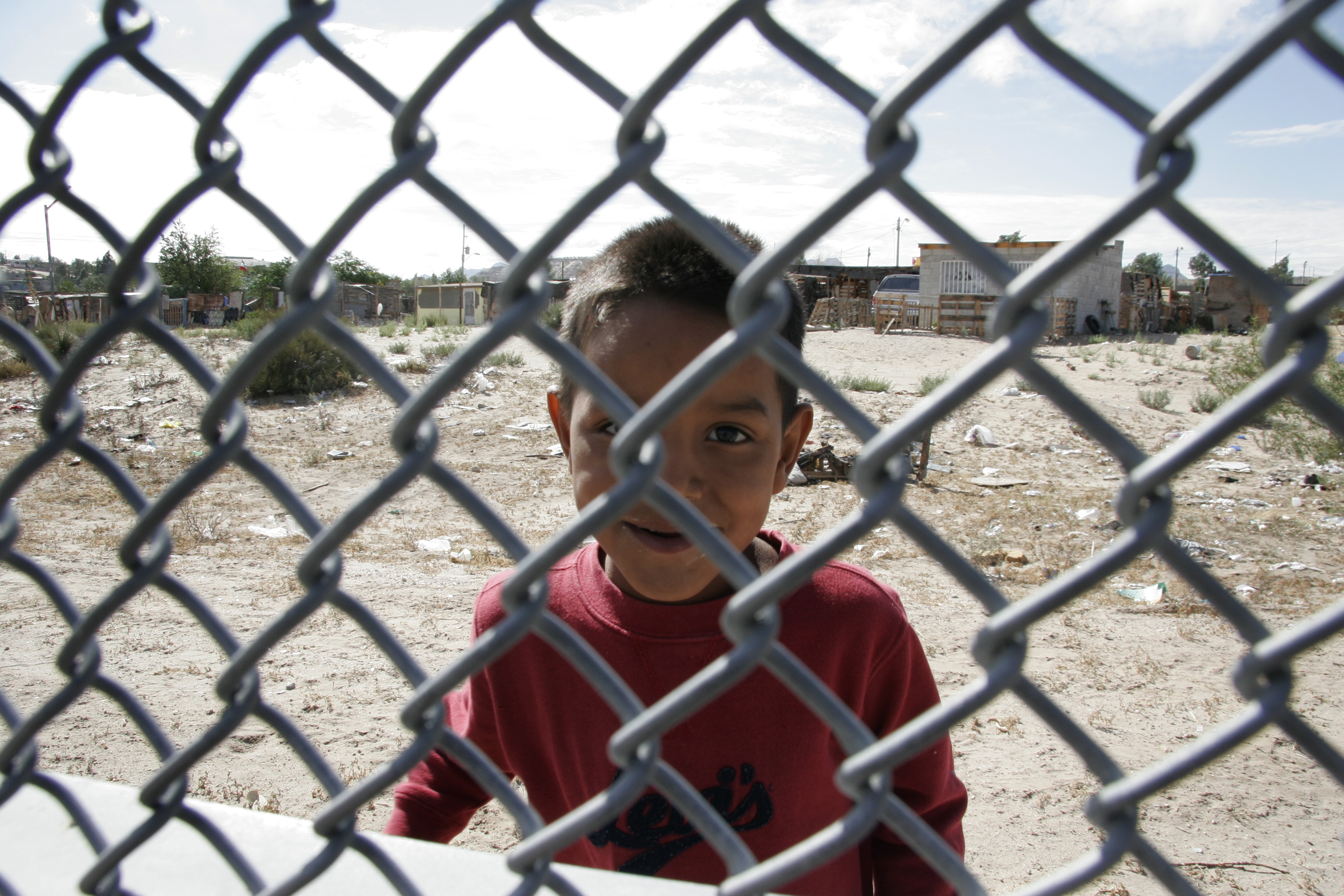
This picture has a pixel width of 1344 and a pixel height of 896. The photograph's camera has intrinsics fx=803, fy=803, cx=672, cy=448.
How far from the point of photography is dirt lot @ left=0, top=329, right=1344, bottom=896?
293cm

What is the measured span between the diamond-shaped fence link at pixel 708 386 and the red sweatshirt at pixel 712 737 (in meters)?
0.80

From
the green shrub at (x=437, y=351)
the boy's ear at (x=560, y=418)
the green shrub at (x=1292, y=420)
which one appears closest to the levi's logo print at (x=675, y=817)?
the boy's ear at (x=560, y=418)

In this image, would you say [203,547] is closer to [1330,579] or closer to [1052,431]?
[1330,579]

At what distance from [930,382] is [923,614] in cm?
989

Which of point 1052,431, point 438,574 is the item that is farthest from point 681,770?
point 1052,431

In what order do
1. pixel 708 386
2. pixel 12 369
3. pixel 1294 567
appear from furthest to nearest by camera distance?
pixel 12 369 → pixel 1294 567 → pixel 708 386

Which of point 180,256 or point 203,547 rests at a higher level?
point 180,256

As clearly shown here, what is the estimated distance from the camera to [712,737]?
158 cm

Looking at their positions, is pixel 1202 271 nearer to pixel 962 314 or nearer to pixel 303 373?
pixel 962 314

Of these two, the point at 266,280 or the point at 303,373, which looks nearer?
the point at 303,373

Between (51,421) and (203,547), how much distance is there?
577 cm

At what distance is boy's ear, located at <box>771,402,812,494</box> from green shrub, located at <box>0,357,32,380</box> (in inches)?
658

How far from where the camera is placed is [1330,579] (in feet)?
17.5

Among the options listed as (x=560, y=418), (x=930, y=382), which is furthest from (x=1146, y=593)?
(x=930, y=382)
